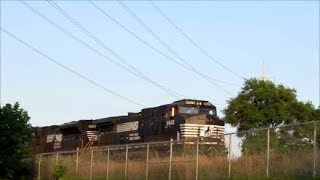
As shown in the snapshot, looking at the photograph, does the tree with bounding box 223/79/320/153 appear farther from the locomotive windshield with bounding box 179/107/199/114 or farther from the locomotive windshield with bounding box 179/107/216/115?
the locomotive windshield with bounding box 179/107/199/114

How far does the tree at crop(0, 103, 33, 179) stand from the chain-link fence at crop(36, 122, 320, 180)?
3.38m

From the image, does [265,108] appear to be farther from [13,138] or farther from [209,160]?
[13,138]

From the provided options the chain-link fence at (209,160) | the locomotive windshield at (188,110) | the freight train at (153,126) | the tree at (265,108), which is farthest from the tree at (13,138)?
the tree at (265,108)

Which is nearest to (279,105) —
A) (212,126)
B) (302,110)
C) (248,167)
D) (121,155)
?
(302,110)

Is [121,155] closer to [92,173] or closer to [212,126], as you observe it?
[92,173]

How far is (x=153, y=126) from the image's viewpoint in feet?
126

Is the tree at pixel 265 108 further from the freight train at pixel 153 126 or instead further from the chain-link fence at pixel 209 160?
the chain-link fence at pixel 209 160

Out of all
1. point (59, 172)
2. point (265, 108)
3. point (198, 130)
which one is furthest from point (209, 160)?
point (265, 108)

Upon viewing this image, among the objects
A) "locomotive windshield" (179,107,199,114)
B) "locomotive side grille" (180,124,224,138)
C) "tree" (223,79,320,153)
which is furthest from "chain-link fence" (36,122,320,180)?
"tree" (223,79,320,153)

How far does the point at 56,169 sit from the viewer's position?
103ft

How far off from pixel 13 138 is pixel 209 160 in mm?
9097

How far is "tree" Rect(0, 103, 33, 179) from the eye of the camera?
2619 centimetres

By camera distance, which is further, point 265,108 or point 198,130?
point 265,108

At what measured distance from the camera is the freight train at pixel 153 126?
3688cm
